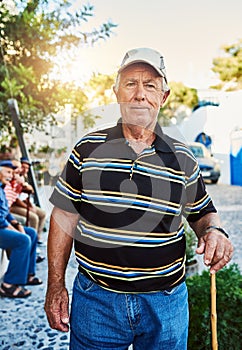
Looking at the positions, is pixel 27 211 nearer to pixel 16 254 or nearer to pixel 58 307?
pixel 16 254

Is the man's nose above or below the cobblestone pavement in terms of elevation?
above

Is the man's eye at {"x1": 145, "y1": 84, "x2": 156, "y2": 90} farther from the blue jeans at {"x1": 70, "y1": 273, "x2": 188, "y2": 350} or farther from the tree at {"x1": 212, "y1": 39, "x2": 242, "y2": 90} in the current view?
the tree at {"x1": 212, "y1": 39, "x2": 242, "y2": 90}

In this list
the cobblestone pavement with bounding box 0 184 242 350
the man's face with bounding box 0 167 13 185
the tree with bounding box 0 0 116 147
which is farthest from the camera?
the man's face with bounding box 0 167 13 185

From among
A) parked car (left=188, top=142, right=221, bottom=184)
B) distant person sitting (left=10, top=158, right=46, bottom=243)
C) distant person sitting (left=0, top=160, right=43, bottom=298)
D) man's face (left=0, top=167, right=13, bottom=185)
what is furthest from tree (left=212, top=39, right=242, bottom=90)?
distant person sitting (left=0, top=160, right=43, bottom=298)

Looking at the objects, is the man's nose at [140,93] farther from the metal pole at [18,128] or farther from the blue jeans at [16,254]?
the metal pole at [18,128]

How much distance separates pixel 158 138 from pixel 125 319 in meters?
0.55

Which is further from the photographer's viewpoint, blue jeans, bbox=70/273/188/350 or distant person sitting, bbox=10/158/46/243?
distant person sitting, bbox=10/158/46/243

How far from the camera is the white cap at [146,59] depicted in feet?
3.77

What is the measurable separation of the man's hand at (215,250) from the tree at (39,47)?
96.6 inches

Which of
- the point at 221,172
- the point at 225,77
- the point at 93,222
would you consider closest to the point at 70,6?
the point at 93,222

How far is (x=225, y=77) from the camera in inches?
416

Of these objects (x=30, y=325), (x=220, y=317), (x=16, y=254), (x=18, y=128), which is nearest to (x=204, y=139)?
(x=18, y=128)

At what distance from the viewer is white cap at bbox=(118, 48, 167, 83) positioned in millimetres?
1148

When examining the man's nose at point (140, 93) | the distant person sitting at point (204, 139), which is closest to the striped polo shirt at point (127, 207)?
the man's nose at point (140, 93)
